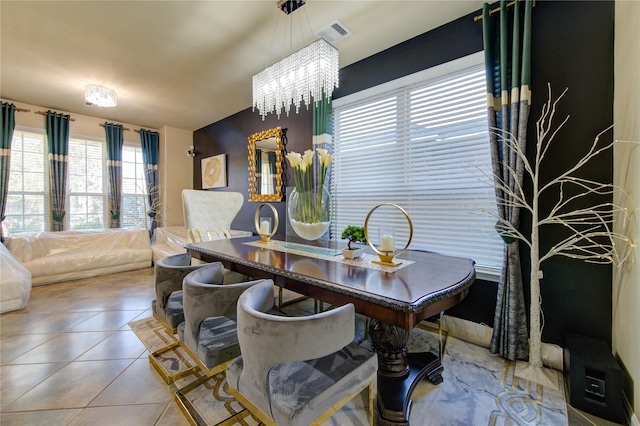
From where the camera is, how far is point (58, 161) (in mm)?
4398

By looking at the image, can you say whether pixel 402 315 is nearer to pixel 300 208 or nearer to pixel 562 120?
pixel 300 208

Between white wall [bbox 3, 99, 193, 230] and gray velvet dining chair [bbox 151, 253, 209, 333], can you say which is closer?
gray velvet dining chair [bbox 151, 253, 209, 333]

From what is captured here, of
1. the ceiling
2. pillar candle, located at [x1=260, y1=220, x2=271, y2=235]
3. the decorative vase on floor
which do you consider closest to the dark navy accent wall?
the ceiling

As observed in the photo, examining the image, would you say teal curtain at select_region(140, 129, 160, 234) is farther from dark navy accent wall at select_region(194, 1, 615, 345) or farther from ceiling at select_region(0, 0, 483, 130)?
dark navy accent wall at select_region(194, 1, 615, 345)

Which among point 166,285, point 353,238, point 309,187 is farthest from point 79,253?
point 353,238

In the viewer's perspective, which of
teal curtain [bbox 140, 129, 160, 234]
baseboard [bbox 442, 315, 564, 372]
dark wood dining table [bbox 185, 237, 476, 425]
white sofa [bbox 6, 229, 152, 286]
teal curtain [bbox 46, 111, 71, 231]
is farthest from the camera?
teal curtain [bbox 140, 129, 160, 234]

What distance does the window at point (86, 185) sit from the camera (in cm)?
467

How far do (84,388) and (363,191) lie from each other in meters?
2.67

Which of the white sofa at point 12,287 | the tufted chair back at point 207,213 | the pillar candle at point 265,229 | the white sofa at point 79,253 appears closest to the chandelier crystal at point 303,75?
the pillar candle at point 265,229

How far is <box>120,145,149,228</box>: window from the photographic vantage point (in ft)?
17.2

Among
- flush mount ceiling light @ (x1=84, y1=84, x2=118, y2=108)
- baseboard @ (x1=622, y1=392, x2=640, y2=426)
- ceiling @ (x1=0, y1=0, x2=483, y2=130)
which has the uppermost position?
ceiling @ (x1=0, y1=0, x2=483, y2=130)

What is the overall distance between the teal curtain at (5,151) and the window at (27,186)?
142mm

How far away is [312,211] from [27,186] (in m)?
5.22

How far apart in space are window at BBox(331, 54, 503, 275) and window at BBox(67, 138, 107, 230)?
4710 mm
